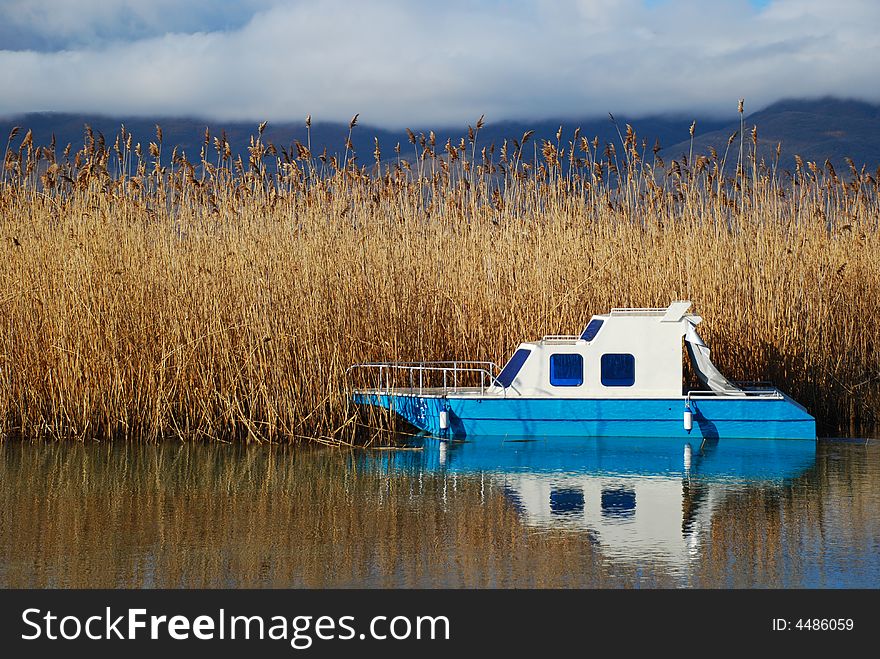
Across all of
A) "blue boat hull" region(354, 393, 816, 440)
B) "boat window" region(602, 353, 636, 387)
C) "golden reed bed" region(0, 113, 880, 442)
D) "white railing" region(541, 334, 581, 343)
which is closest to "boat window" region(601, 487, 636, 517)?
"blue boat hull" region(354, 393, 816, 440)

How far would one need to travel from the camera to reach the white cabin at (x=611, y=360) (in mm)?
10570

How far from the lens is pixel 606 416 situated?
1076cm

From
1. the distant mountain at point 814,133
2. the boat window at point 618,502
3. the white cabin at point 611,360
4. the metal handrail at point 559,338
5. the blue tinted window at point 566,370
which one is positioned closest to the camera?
the boat window at point 618,502

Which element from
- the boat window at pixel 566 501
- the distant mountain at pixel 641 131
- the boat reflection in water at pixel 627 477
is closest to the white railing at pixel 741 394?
the boat reflection in water at pixel 627 477

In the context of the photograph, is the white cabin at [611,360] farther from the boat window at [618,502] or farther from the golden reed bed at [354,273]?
the boat window at [618,502]

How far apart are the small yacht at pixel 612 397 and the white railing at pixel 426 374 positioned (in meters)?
0.10

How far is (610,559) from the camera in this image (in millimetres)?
6207

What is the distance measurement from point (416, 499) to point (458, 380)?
3.92 m

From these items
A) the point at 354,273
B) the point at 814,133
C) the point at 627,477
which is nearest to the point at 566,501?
the point at 627,477

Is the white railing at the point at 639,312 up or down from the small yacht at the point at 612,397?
up

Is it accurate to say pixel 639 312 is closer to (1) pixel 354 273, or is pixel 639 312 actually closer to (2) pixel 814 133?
(1) pixel 354 273
